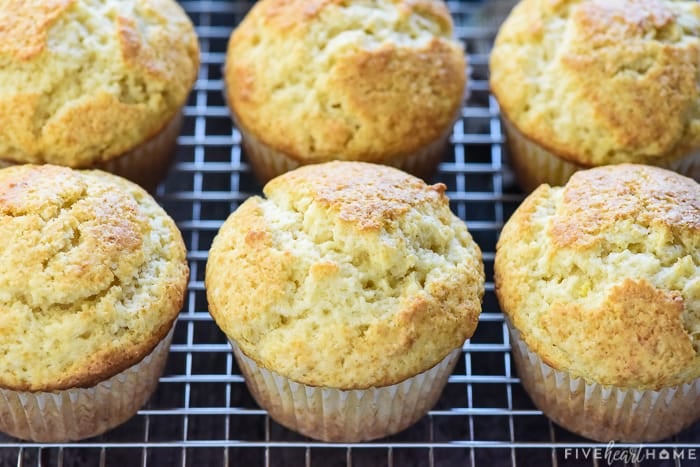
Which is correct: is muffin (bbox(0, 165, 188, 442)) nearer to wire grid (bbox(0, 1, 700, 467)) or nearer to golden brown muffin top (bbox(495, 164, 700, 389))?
wire grid (bbox(0, 1, 700, 467))

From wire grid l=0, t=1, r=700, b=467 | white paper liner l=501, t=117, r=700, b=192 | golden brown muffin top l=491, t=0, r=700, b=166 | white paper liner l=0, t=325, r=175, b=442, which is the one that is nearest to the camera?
white paper liner l=0, t=325, r=175, b=442

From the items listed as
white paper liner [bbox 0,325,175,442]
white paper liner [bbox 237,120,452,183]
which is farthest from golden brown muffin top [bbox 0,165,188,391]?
white paper liner [bbox 237,120,452,183]

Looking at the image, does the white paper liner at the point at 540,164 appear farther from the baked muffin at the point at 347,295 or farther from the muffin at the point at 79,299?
the muffin at the point at 79,299

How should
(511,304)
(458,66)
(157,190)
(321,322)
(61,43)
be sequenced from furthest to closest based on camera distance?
(157,190), (458,66), (61,43), (511,304), (321,322)

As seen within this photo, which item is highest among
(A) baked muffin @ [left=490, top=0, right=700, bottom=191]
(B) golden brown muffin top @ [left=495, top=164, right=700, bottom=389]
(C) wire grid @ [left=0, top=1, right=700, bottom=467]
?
(A) baked muffin @ [left=490, top=0, right=700, bottom=191]

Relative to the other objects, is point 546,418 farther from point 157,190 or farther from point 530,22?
point 157,190

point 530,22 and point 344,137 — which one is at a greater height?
point 530,22

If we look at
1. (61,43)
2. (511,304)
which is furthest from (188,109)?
(511,304)
